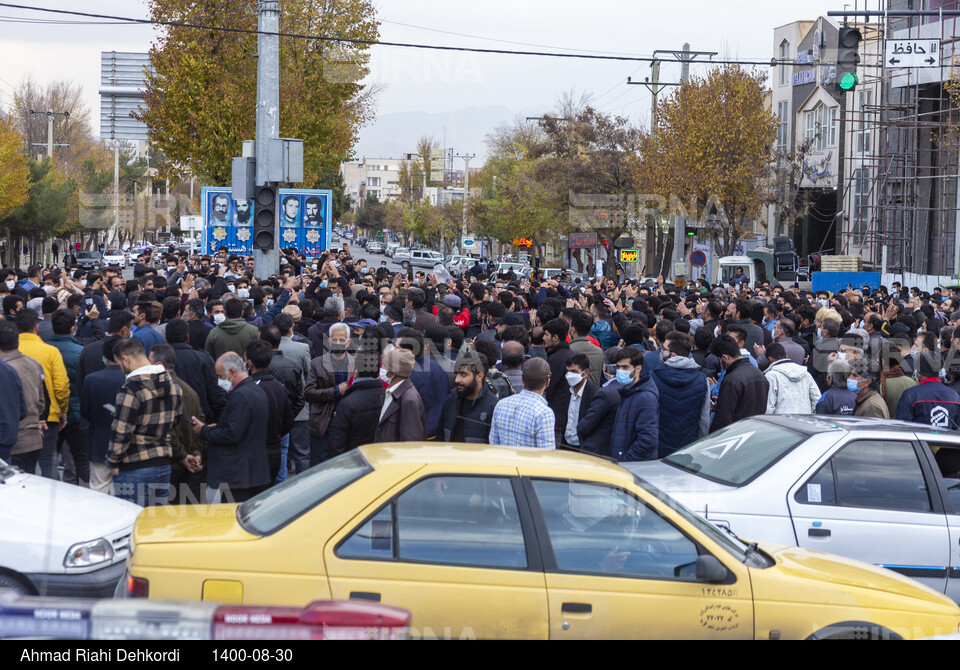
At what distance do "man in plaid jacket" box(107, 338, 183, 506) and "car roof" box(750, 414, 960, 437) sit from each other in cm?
439

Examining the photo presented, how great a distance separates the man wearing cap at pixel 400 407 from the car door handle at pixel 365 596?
3.19 metres

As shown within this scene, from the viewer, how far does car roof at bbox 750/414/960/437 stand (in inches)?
259

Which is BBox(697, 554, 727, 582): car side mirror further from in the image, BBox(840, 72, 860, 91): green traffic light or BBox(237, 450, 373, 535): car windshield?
BBox(840, 72, 860, 91): green traffic light

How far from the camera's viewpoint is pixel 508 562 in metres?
4.43

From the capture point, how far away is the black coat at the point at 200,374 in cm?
838

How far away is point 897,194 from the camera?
1401 inches

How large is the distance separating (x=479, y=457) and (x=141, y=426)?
3.07 meters

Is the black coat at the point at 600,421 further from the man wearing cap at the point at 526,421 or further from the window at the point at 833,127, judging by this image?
the window at the point at 833,127

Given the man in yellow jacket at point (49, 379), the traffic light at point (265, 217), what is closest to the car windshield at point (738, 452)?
the man in yellow jacket at point (49, 379)

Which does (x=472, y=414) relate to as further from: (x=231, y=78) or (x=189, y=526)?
(x=231, y=78)

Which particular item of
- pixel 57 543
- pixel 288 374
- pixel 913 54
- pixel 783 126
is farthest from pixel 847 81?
pixel 783 126

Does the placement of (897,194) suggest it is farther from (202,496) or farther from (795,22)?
(202,496)
